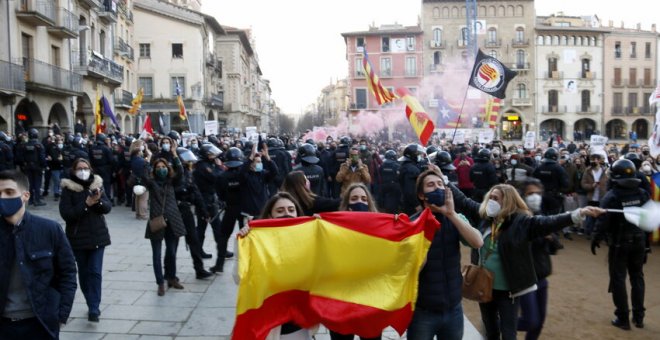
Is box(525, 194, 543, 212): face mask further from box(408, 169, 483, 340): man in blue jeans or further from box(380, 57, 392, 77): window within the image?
box(380, 57, 392, 77): window

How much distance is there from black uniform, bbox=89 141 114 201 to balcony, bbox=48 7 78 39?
1244cm

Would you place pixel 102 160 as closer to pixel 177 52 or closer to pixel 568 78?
pixel 177 52

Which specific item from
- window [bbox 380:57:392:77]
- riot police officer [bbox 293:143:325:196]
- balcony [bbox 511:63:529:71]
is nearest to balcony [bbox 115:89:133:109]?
riot police officer [bbox 293:143:325:196]

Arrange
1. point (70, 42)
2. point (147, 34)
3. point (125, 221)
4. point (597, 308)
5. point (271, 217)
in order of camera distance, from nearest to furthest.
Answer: point (271, 217) → point (597, 308) → point (125, 221) → point (70, 42) → point (147, 34)

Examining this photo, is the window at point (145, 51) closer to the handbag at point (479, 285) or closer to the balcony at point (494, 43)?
the balcony at point (494, 43)

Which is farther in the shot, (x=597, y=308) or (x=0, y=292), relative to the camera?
(x=597, y=308)

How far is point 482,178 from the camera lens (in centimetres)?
1180

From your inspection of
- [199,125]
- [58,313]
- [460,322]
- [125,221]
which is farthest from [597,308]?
[199,125]

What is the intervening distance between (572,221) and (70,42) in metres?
27.1

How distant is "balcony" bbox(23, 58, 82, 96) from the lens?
22.6 metres

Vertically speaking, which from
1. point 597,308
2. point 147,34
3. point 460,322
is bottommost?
point 597,308

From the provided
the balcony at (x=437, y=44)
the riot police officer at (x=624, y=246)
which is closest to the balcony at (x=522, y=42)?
the balcony at (x=437, y=44)

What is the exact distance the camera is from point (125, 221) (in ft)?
41.8

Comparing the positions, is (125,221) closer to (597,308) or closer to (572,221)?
(597,308)
